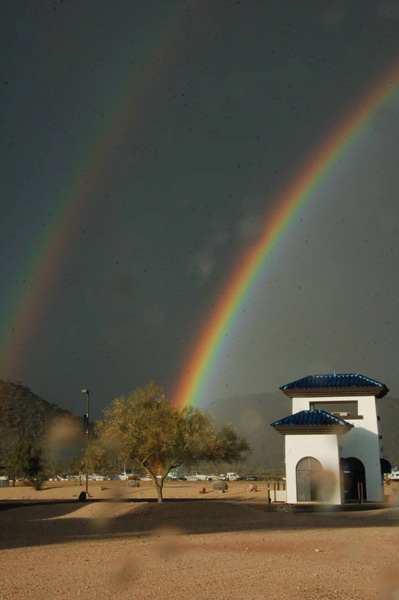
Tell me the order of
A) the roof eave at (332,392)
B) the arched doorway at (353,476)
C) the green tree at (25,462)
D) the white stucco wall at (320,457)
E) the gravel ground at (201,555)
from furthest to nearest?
the green tree at (25,462) < the roof eave at (332,392) < the arched doorway at (353,476) < the white stucco wall at (320,457) < the gravel ground at (201,555)

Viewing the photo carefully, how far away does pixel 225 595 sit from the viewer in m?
13.2

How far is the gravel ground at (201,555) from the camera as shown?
13859 millimetres

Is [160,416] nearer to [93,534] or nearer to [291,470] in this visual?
[291,470]

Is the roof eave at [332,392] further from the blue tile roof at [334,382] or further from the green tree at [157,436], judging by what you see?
the green tree at [157,436]

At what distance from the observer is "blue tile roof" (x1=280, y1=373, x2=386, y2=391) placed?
166 ft

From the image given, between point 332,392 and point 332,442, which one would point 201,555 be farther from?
point 332,392

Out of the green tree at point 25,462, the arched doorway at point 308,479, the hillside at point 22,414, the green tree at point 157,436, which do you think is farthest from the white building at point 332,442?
the hillside at point 22,414

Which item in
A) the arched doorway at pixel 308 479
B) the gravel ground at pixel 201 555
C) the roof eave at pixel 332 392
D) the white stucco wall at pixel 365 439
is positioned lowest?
the gravel ground at pixel 201 555

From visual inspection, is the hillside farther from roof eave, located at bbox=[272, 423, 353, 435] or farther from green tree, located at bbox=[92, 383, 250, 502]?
roof eave, located at bbox=[272, 423, 353, 435]

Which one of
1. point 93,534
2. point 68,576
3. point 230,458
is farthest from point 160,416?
point 68,576

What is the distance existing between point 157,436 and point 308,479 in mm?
10188

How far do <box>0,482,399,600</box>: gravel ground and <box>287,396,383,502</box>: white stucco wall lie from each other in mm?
14779

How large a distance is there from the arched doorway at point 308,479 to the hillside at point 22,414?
7895 centimetres

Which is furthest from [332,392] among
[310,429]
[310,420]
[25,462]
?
[25,462]
